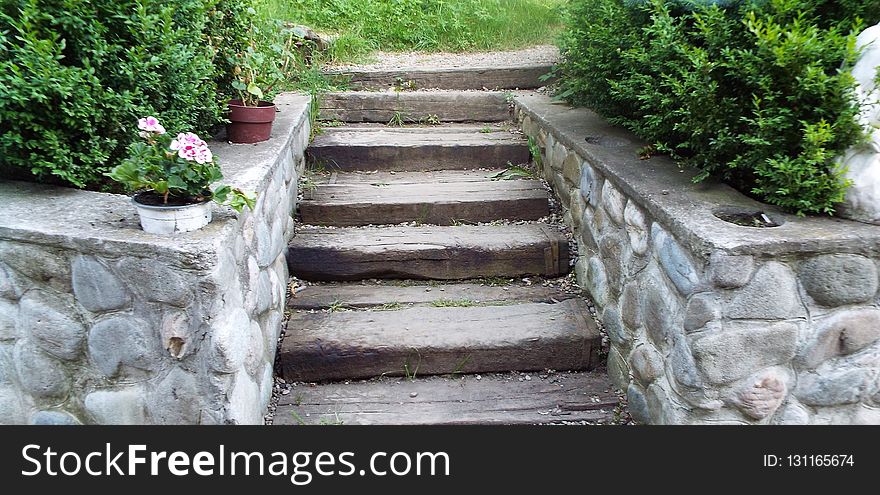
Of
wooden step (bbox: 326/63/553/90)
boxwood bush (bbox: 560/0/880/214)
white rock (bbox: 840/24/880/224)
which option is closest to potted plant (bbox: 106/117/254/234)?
boxwood bush (bbox: 560/0/880/214)

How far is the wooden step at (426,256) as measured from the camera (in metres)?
3.13

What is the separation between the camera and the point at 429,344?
8.92 feet

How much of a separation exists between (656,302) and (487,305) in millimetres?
842

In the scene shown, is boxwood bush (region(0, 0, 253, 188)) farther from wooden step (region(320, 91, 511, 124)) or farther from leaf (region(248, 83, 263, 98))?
wooden step (region(320, 91, 511, 124))

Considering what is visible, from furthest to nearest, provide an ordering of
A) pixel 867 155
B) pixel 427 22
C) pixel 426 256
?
pixel 427 22 < pixel 426 256 < pixel 867 155

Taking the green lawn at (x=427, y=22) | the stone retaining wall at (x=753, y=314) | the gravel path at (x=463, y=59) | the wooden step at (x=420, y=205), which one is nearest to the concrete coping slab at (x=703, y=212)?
the stone retaining wall at (x=753, y=314)

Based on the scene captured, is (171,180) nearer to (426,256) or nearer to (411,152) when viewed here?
(426,256)

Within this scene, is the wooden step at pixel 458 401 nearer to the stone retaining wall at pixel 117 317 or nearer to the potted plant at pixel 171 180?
the stone retaining wall at pixel 117 317

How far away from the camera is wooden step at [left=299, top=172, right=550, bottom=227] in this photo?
3432mm

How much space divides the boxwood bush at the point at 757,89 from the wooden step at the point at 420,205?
0.77 metres

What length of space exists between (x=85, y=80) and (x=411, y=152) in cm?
196

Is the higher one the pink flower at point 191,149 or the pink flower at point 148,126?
the pink flower at point 148,126

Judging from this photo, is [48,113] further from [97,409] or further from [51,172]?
[97,409]

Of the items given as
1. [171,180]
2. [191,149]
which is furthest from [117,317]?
[191,149]
